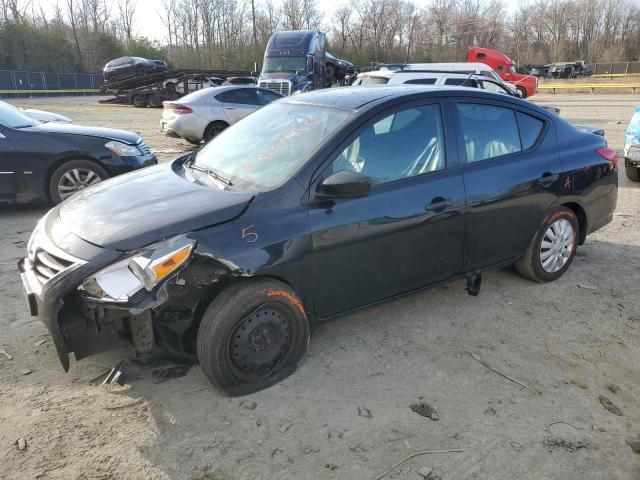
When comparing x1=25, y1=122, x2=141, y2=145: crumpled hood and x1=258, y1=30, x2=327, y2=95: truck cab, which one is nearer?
x1=25, y1=122, x2=141, y2=145: crumpled hood

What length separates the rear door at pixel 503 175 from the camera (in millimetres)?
3744

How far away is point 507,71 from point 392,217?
26.2 metres

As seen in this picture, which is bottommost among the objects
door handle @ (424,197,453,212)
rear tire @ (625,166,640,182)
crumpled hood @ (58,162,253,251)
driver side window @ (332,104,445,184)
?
rear tire @ (625,166,640,182)

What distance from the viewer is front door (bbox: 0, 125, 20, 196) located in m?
6.10

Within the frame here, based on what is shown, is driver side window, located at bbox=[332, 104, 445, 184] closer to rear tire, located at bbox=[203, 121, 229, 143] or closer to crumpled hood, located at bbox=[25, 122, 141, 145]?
crumpled hood, located at bbox=[25, 122, 141, 145]

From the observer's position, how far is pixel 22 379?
311 centimetres

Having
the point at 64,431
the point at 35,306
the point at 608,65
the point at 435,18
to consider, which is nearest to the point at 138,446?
the point at 64,431

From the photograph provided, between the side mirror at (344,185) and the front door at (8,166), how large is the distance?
4.85 m

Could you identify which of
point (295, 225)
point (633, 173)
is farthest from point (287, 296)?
point (633, 173)

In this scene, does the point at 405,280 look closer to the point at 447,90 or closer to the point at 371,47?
the point at 447,90

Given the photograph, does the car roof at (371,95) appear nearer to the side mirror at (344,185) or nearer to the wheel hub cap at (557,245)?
the side mirror at (344,185)

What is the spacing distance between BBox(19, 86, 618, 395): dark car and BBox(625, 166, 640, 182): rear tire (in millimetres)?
5063

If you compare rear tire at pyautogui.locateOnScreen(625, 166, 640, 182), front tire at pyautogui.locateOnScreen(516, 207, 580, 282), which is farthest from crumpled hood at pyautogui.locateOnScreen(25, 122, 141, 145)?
rear tire at pyautogui.locateOnScreen(625, 166, 640, 182)

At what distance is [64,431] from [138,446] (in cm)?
44
